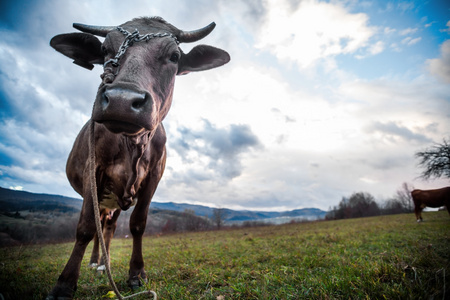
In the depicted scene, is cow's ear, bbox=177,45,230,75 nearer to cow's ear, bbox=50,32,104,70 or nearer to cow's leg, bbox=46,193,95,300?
cow's ear, bbox=50,32,104,70

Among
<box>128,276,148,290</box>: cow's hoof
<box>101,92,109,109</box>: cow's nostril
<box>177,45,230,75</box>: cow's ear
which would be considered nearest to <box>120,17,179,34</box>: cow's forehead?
<box>177,45,230,75</box>: cow's ear

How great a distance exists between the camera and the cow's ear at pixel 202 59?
3.82m

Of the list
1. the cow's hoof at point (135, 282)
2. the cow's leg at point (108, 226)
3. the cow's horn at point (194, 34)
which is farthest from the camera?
the cow's leg at point (108, 226)

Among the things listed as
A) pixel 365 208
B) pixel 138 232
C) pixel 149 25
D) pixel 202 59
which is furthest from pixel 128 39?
pixel 365 208

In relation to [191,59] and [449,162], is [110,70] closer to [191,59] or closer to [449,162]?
[191,59]

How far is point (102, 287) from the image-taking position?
10.5 ft

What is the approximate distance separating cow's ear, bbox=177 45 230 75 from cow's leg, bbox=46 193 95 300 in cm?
262

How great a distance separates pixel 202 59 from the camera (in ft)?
13.1

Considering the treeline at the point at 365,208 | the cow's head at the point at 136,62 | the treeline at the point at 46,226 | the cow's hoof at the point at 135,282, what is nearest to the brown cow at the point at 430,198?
the cow's head at the point at 136,62

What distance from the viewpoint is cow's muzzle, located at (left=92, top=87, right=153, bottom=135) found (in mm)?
1997

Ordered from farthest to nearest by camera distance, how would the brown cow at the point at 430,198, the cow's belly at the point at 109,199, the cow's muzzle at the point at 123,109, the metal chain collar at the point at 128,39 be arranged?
1. the brown cow at the point at 430,198
2. the cow's belly at the point at 109,199
3. the metal chain collar at the point at 128,39
4. the cow's muzzle at the point at 123,109

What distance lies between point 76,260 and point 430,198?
883 inches

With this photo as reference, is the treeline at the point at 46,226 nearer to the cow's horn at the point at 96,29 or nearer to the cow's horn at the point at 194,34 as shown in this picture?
the cow's horn at the point at 96,29

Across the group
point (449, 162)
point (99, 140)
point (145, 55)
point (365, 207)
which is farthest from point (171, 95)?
point (365, 207)
